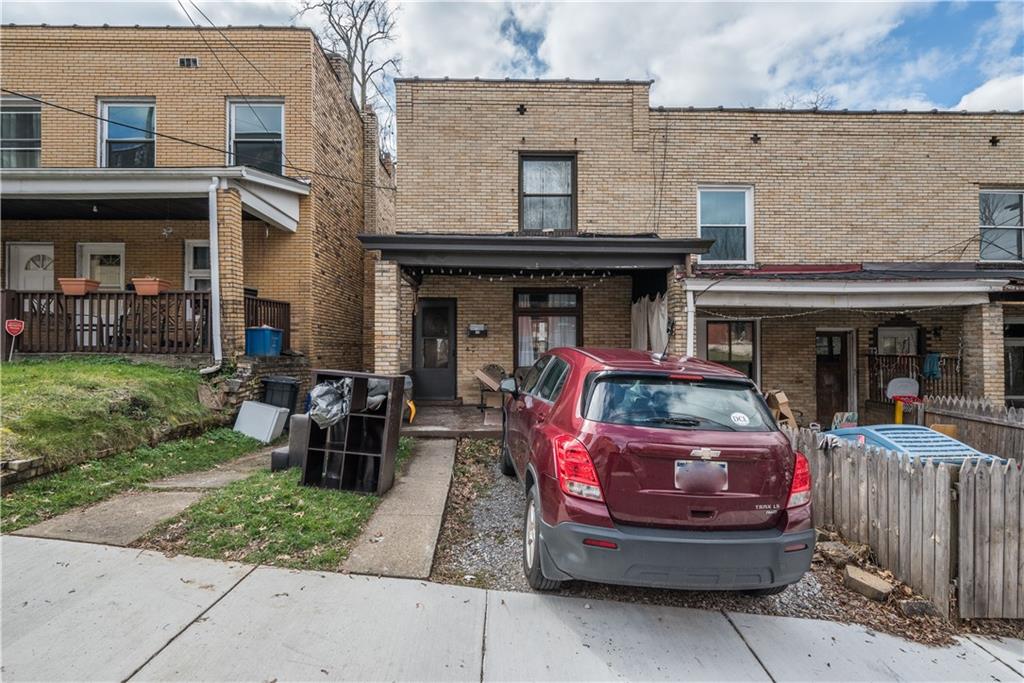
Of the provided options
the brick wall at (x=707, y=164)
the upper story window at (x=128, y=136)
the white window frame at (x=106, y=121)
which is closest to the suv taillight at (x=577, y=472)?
the brick wall at (x=707, y=164)

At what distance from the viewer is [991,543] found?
3.42 m

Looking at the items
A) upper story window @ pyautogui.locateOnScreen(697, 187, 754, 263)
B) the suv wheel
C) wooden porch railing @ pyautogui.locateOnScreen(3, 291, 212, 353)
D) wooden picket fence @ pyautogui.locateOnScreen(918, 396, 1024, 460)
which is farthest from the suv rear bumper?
upper story window @ pyautogui.locateOnScreen(697, 187, 754, 263)

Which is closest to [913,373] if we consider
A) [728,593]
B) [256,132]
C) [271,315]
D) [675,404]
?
[728,593]

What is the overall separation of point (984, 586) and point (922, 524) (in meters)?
0.50

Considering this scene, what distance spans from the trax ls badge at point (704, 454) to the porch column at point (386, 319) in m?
5.50

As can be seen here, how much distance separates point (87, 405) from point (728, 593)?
713cm

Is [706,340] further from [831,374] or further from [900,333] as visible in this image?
[900,333]

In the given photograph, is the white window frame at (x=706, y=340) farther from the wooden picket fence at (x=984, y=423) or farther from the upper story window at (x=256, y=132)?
the upper story window at (x=256, y=132)

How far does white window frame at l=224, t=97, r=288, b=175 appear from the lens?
10.3 m

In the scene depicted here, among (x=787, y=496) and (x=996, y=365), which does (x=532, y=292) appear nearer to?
(x=787, y=496)

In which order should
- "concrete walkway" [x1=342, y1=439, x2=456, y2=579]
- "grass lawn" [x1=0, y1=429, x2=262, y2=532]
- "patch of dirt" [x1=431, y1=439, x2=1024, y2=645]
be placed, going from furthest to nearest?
"grass lawn" [x1=0, y1=429, x2=262, y2=532]
"concrete walkway" [x1=342, y1=439, x2=456, y2=579]
"patch of dirt" [x1=431, y1=439, x2=1024, y2=645]

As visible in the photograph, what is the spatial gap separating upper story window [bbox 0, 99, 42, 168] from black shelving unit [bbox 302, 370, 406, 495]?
10790mm

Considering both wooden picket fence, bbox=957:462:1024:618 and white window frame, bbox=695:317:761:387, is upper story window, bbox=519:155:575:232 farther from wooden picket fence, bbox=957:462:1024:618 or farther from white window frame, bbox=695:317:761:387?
wooden picket fence, bbox=957:462:1024:618

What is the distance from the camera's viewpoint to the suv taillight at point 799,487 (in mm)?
2994
